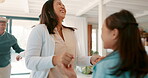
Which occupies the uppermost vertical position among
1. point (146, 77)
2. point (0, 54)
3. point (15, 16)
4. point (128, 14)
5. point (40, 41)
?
point (15, 16)

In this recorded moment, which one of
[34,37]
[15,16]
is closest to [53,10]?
[34,37]

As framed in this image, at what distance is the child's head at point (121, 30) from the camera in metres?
0.62

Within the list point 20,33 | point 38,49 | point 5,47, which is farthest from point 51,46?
point 20,33

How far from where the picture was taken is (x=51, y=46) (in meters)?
0.91

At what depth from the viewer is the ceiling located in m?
3.62

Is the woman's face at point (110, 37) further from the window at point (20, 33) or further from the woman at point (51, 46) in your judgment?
the window at point (20, 33)

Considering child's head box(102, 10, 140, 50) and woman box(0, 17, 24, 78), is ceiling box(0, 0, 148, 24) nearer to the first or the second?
woman box(0, 17, 24, 78)

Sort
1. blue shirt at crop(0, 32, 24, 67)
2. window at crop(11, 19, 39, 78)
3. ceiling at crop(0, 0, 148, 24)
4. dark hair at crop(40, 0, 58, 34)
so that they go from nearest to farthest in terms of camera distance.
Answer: dark hair at crop(40, 0, 58, 34), blue shirt at crop(0, 32, 24, 67), ceiling at crop(0, 0, 148, 24), window at crop(11, 19, 39, 78)

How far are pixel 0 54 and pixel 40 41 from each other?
63.6 inches

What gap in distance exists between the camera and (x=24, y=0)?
10.5 feet

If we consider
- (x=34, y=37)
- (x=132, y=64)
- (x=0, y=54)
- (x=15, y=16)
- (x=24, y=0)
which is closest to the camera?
(x=132, y=64)

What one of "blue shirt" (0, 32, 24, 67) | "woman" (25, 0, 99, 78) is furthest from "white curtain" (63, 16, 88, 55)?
"woman" (25, 0, 99, 78)

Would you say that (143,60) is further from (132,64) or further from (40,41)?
(40,41)

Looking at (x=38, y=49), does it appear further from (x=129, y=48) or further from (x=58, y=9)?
(x=129, y=48)
